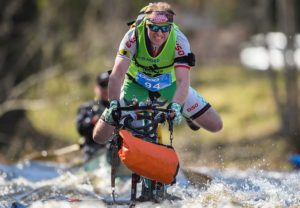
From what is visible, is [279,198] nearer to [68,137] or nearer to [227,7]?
[68,137]

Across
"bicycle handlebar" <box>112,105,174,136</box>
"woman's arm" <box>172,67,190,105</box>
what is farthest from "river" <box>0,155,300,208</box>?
"woman's arm" <box>172,67,190,105</box>

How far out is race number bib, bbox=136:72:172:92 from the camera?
25.7 feet

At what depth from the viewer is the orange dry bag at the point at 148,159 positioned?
6.69m

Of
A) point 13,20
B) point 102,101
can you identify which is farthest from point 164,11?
point 13,20

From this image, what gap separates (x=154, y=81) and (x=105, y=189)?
1.98 m

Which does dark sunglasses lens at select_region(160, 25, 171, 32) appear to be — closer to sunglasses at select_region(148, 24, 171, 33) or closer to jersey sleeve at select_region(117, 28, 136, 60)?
sunglasses at select_region(148, 24, 171, 33)

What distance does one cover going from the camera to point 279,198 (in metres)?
7.59

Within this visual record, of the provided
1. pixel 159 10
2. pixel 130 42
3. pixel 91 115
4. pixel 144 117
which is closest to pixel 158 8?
pixel 159 10

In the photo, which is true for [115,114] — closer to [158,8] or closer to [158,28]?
[158,28]

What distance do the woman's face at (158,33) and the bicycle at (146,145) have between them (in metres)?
0.60

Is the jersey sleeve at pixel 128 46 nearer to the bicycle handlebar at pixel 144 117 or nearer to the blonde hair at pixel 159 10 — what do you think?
the blonde hair at pixel 159 10

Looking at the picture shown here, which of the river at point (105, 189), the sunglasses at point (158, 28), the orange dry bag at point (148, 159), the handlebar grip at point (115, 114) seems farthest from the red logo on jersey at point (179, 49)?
the river at point (105, 189)

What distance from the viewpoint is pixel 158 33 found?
24.1 ft

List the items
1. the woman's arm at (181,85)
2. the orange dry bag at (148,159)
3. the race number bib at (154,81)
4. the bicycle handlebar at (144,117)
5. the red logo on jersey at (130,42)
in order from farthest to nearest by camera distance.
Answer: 1. the race number bib at (154,81)
2. the red logo on jersey at (130,42)
3. the woman's arm at (181,85)
4. the bicycle handlebar at (144,117)
5. the orange dry bag at (148,159)
